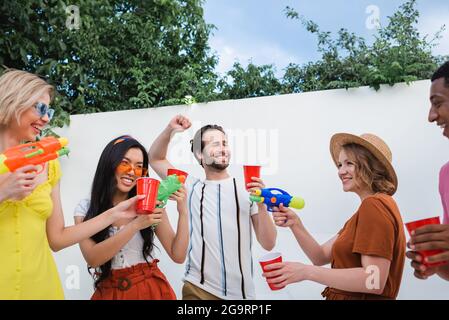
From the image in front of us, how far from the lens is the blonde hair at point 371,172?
1.97 meters

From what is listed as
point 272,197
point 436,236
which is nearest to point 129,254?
point 272,197

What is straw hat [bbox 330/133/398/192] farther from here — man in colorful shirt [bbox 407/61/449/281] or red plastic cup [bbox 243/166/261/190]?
red plastic cup [bbox 243/166/261/190]

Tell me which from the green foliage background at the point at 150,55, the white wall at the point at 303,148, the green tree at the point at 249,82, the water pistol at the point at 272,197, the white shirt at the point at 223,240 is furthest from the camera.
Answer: the green tree at the point at 249,82

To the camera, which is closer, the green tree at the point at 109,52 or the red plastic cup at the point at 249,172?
the red plastic cup at the point at 249,172

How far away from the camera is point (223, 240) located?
2.33 meters

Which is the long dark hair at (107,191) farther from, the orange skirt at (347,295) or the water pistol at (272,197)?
the orange skirt at (347,295)

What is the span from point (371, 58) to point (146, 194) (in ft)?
6.58

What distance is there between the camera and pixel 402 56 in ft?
9.57

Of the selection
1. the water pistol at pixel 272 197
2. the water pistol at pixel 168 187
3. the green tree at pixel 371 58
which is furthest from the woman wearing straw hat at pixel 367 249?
the green tree at pixel 371 58

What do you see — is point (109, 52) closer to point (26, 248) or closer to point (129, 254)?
point (129, 254)

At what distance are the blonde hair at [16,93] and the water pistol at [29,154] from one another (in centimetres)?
14

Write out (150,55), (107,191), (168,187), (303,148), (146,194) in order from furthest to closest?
(150,55)
(303,148)
(107,191)
(168,187)
(146,194)
